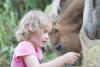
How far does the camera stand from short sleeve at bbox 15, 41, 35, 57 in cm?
170

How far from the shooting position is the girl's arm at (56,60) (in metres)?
1.63

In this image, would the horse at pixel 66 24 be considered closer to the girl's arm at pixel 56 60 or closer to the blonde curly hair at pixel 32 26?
the blonde curly hair at pixel 32 26

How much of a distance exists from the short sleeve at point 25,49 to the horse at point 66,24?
1.17 meters

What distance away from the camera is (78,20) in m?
3.02

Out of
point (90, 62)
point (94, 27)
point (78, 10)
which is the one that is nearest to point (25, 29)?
point (94, 27)

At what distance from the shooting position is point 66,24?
3.14 metres

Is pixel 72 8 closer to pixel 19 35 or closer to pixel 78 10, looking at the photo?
pixel 78 10

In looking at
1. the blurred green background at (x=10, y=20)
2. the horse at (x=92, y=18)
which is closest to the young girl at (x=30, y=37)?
the horse at (x=92, y=18)

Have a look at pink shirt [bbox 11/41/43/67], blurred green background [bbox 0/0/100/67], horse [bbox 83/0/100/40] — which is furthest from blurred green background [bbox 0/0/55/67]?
pink shirt [bbox 11/41/43/67]

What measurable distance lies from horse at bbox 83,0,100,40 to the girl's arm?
25.1 inches

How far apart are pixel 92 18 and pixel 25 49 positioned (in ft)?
2.43

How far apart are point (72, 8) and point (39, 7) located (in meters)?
2.03

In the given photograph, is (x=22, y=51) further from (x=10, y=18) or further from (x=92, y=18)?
(x=10, y=18)

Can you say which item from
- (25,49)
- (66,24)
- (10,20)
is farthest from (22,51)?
(10,20)
